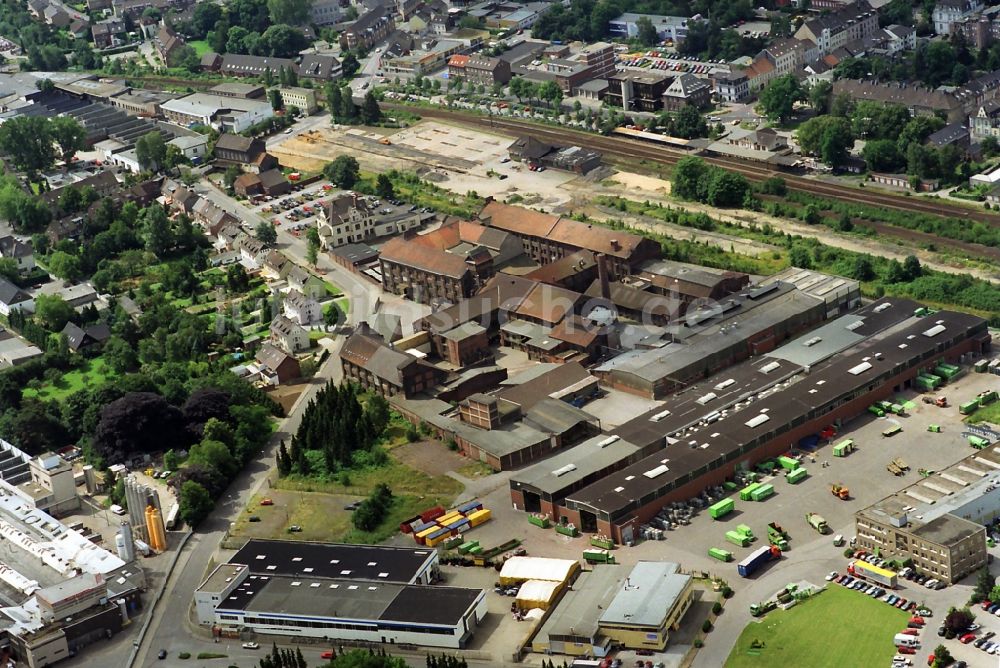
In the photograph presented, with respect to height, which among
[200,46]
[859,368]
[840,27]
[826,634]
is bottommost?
[826,634]

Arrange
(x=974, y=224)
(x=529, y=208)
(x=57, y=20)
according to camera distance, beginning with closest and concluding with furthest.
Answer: (x=974, y=224)
(x=529, y=208)
(x=57, y=20)

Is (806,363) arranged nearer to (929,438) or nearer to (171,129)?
(929,438)

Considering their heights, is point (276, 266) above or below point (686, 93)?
below

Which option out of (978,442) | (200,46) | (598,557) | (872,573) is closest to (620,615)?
(598,557)

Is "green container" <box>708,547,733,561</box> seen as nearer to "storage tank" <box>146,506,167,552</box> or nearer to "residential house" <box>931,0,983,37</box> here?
"storage tank" <box>146,506,167,552</box>

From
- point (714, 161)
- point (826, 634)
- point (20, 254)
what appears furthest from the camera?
point (714, 161)

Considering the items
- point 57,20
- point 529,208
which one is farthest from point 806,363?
point 57,20

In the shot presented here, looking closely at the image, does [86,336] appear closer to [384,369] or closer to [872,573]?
[384,369]
